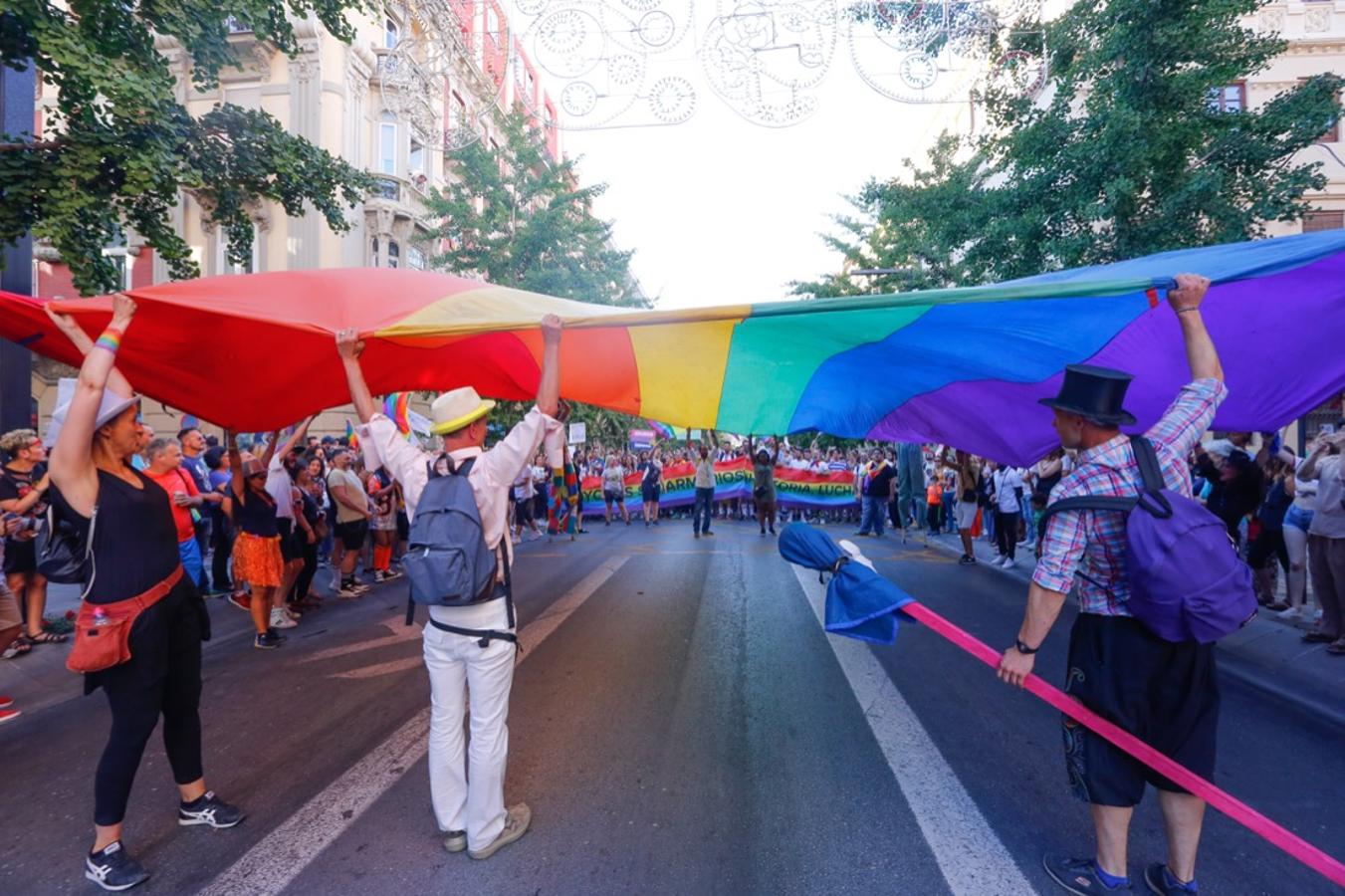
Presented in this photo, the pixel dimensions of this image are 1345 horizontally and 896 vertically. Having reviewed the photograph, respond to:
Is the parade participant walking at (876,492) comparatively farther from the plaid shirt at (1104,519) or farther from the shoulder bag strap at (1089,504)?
the shoulder bag strap at (1089,504)

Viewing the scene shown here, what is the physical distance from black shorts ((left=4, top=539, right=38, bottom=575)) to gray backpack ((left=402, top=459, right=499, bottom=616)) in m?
5.63

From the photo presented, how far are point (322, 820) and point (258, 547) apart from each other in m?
4.09

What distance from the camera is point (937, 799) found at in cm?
363

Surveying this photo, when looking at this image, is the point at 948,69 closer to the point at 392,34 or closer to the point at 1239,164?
the point at 1239,164

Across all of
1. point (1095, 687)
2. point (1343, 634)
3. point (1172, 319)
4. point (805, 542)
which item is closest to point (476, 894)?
point (805, 542)

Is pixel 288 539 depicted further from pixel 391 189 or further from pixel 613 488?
pixel 391 189

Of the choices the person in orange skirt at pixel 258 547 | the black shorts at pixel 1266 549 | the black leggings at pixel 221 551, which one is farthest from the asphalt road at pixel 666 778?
the black shorts at pixel 1266 549

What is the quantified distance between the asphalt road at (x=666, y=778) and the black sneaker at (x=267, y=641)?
156mm

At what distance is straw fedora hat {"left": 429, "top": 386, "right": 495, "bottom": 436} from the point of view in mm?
3266

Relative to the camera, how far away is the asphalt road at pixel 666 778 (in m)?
3.05

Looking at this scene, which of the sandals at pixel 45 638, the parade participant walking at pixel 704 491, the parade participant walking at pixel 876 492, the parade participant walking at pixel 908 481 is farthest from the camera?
the parade participant walking at pixel 704 491

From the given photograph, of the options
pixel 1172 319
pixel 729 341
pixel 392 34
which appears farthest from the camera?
pixel 392 34

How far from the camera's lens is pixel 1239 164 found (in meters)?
10.1

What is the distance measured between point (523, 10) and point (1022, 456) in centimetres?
827
